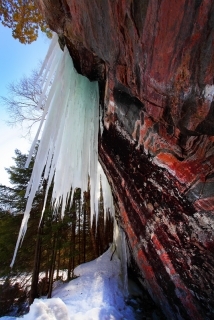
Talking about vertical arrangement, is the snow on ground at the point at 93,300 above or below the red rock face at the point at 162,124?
below

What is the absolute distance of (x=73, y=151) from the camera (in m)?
3.55

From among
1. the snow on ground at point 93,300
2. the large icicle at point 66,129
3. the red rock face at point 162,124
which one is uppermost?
the large icicle at point 66,129

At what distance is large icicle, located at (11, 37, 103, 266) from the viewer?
10.3 feet

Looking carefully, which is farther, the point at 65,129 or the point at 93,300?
the point at 93,300

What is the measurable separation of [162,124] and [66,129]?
5.92 feet

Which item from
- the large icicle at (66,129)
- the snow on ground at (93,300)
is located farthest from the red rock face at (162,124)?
the snow on ground at (93,300)

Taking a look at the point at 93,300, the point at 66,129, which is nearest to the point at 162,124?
the point at 66,129

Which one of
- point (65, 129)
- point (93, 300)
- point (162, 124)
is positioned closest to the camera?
point (162, 124)

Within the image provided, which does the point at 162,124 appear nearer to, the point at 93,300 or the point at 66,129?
the point at 66,129

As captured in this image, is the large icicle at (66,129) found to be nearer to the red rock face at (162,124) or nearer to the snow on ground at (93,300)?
the red rock face at (162,124)

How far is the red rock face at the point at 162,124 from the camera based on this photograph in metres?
1.25

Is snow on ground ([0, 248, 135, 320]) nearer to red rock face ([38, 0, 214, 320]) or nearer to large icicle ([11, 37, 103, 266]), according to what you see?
red rock face ([38, 0, 214, 320])

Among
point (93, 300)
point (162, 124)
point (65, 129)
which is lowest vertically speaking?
point (93, 300)

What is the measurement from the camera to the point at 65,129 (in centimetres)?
332
